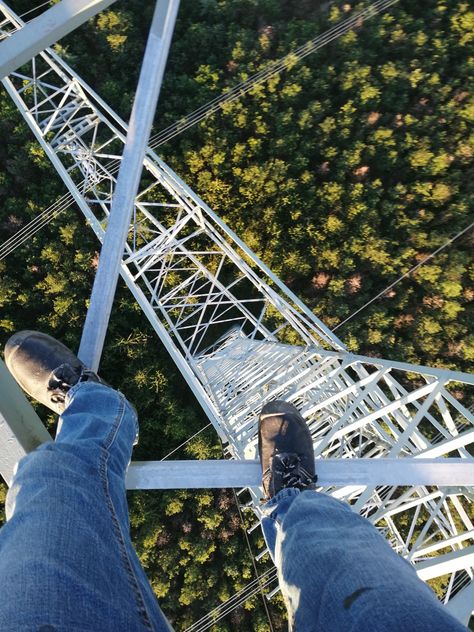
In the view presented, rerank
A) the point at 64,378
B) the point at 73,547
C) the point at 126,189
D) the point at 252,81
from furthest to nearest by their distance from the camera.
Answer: the point at 252,81 < the point at 64,378 < the point at 126,189 < the point at 73,547

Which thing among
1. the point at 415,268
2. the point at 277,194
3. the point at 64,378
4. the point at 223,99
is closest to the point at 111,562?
the point at 64,378

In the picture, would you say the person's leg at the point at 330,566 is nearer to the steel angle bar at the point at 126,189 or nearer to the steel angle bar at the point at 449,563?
the steel angle bar at the point at 449,563

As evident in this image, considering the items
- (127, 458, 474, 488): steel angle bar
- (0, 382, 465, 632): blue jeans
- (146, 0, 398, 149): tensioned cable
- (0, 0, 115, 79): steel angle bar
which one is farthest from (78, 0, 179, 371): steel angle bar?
(146, 0, 398, 149): tensioned cable

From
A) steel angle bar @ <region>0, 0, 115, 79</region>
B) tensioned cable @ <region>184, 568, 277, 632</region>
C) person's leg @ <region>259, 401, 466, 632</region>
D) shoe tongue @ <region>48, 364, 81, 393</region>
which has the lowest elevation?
tensioned cable @ <region>184, 568, 277, 632</region>

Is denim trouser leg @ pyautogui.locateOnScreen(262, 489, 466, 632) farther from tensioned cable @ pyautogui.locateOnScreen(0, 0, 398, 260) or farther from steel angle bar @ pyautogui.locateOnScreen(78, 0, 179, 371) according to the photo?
tensioned cable @ pyautogui.locateOnScreen(0, 0, 398, 260)

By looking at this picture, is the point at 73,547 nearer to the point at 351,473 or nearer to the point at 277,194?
the point at 351,473
